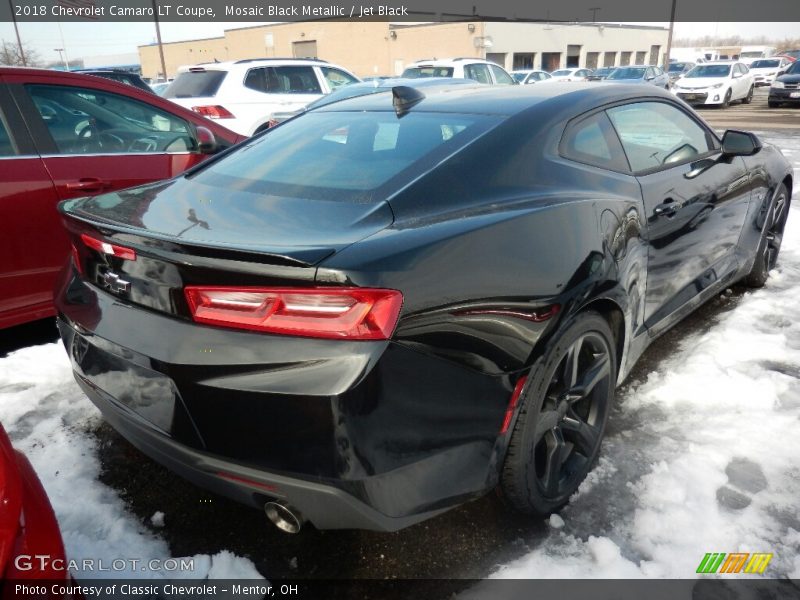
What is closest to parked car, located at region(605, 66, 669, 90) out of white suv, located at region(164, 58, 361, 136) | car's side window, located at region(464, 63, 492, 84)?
car's side window, located at region(464, 63, 492, 84)

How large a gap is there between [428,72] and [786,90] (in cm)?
1382

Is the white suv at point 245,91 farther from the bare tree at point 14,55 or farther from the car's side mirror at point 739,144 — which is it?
the bare tree at point 14,55

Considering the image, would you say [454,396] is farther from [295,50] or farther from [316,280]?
[295,50]

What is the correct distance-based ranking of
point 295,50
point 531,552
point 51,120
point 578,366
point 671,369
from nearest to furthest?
point 531,552, point 578,366, point 671,369, point 51,120, point 295,50

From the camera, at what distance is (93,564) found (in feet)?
6.66

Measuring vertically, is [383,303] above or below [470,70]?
above

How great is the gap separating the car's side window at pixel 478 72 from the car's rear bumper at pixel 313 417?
1269 cm

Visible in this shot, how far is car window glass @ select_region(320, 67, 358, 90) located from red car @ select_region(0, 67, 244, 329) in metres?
6.91

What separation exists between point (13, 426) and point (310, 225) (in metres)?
2.01

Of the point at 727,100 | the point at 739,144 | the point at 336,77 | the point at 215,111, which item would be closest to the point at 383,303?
the point at 739,144

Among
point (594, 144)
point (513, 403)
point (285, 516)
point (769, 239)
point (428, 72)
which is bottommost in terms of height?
point (769, 239)

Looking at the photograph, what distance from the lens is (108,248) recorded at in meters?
1.84

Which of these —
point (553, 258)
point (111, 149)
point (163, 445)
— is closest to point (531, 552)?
point (553, 258)

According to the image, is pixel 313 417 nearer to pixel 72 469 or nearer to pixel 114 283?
pixel 114 283
